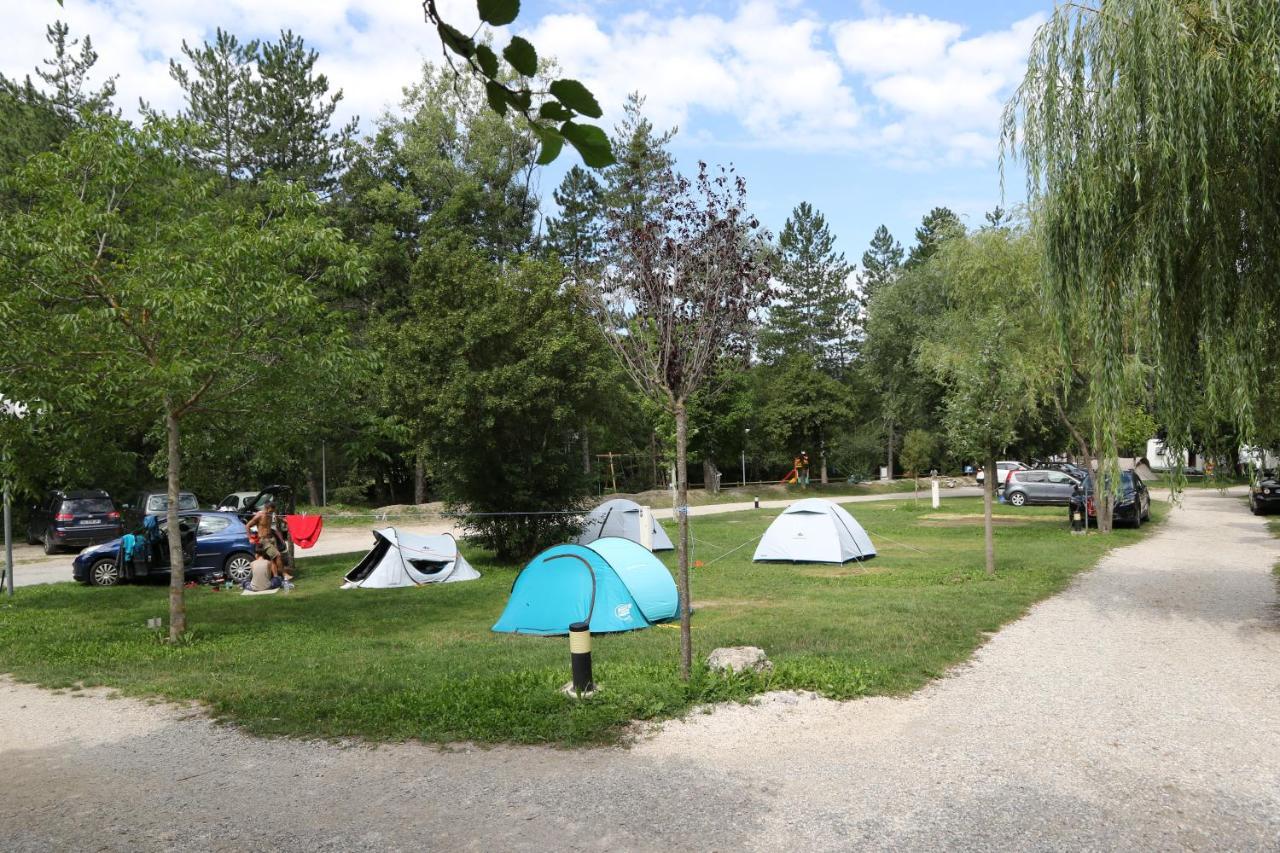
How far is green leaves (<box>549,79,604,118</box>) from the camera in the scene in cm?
192

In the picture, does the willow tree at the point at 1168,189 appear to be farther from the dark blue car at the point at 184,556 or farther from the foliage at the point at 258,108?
the foliage at the point at 258,108

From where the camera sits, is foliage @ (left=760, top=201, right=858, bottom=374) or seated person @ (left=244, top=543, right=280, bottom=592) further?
foliage @ (left=760, top=201, right=858, bottom=374)

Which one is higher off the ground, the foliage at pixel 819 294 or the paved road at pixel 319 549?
the foliage at pixel 819 294

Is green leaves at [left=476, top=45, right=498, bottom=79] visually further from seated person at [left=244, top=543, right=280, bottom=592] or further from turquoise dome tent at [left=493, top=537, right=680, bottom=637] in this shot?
seated person at [left=244, top=543, right=280, bottom=592]

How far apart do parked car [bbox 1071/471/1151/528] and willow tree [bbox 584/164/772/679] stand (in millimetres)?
17765

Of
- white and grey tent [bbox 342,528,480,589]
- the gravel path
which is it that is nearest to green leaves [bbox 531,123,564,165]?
the gravel path

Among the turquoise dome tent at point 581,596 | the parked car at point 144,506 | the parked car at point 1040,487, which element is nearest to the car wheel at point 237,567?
the parked car at point 144,506

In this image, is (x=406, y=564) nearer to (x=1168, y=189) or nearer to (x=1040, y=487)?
(x=1168, y=189)

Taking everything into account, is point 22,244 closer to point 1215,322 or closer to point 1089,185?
point 1089,185

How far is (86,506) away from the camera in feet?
69.4

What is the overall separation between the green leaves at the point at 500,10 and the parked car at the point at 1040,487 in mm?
35277

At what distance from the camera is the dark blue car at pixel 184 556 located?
1545cm

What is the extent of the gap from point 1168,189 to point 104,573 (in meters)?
17.0

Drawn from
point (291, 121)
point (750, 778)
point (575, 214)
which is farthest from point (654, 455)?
point (750, 778)
